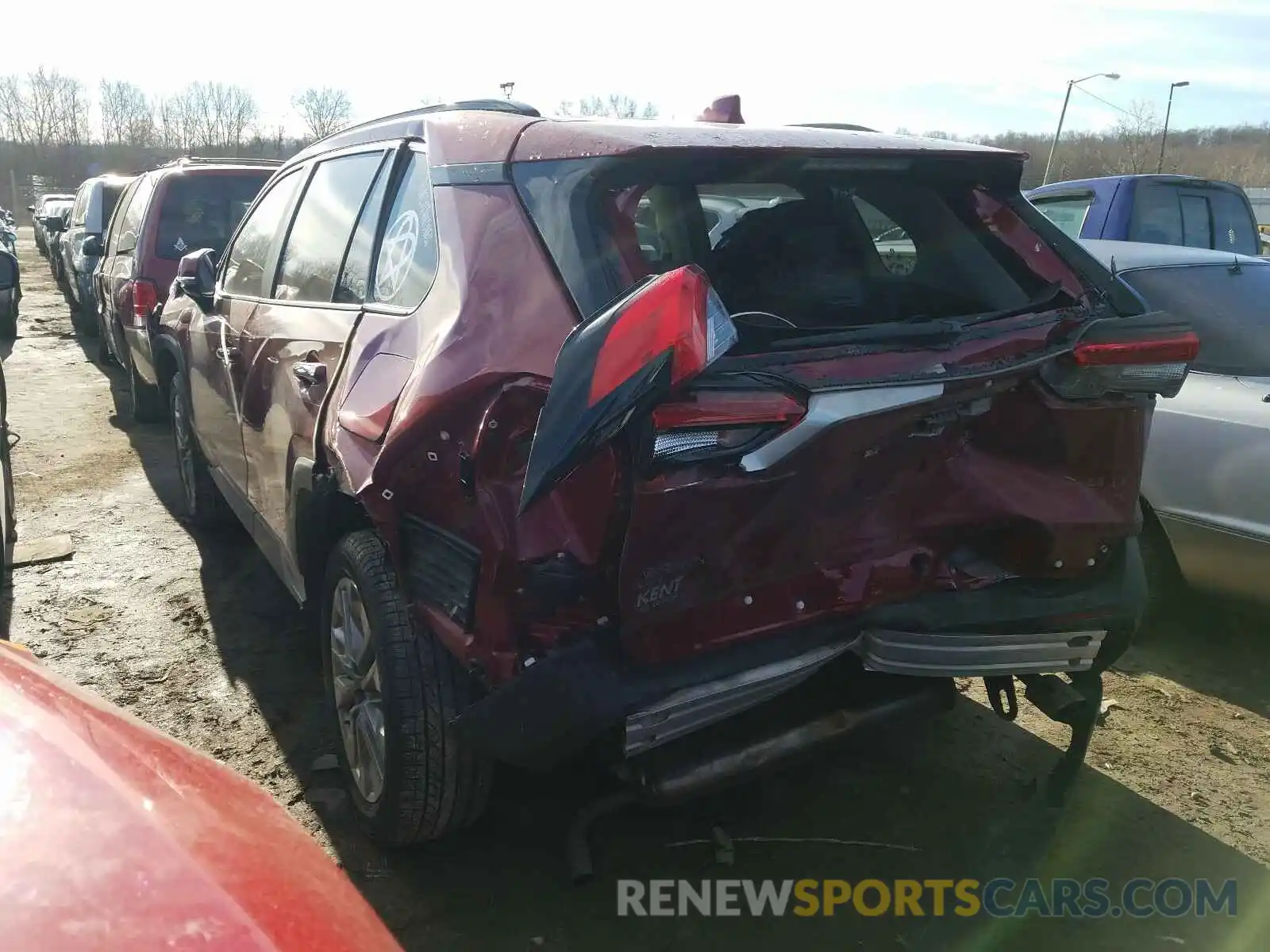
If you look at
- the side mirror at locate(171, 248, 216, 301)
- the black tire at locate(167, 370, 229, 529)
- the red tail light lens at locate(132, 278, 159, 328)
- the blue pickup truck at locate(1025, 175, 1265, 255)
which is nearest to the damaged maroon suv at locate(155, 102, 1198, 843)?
the side mirror at locate(171, 248, 216, 301)

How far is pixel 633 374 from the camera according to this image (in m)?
1.77

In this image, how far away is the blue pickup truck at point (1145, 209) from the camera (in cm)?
703

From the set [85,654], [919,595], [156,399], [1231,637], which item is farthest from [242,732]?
[156,399]

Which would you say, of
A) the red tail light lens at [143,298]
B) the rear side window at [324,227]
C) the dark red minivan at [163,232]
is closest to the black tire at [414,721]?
the rear side window at [324,227]

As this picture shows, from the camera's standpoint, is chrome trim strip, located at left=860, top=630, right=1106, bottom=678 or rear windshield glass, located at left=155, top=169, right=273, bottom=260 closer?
chrome trim strip, located at left=860, top=630, right=1106, bottom=678

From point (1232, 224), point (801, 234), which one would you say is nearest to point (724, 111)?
point (801, 234)

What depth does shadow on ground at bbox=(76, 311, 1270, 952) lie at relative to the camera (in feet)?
8.30

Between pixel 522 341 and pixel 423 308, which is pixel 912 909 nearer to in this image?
pixel 522 341

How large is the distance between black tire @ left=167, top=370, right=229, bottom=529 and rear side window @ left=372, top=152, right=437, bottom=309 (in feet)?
8.62

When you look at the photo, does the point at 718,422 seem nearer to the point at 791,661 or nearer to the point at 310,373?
the point at 791,661

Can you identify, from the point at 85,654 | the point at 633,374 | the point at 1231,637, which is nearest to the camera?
the point at 633,374

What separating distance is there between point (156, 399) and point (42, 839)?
7.09 meters
